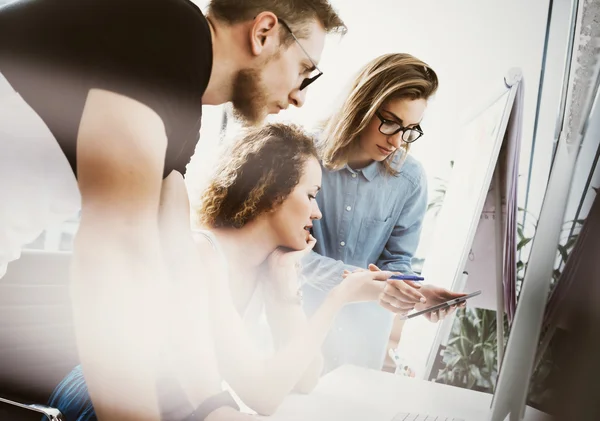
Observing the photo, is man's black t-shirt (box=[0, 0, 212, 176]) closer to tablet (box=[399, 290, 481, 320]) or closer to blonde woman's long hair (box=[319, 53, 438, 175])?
blonde woman's long hair (box=[319, 53, 438, 175])

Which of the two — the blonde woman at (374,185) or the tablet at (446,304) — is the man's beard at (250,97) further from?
the tablet at (446,304)

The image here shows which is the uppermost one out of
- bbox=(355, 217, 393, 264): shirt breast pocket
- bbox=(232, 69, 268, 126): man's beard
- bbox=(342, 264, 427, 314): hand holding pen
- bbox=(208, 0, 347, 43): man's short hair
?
bbox=(208, 0, 347, 43): man's short hair

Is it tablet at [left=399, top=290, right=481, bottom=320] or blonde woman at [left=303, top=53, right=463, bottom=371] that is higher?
blonde woman at [left=303, top=53, right=463, bottom=371]

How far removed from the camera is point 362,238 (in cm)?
118

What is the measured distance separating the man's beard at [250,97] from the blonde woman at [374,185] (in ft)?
0.48

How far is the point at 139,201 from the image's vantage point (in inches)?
45.0

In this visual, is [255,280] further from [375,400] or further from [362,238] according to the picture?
[375,400]

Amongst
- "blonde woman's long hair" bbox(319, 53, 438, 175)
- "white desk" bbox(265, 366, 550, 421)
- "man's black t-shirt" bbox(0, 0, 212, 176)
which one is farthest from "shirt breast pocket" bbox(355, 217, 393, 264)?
"man's black t-shirt" bbox(0, 0, 212, 176)

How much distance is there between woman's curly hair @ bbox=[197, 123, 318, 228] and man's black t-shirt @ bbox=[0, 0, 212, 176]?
0.10 meters

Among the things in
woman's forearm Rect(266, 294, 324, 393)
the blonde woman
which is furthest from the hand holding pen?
woman's forearm Rect(266, 294, 324, 393)

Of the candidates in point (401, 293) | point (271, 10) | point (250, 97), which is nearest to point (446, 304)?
point (401, 293)

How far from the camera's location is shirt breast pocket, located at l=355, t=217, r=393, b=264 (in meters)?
1.17

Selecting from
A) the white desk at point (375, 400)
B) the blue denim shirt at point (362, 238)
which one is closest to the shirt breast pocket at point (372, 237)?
the blue denim shirt at point (362, 238)

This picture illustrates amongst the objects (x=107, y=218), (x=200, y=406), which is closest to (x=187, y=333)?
(x=200, y=406)
